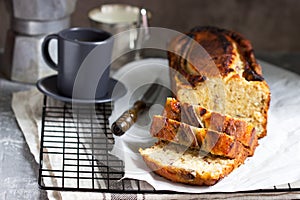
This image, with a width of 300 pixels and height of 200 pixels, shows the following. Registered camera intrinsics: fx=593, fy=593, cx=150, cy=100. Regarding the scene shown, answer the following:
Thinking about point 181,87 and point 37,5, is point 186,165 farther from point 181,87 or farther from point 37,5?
point 37,5

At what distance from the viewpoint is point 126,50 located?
2295 millimetres

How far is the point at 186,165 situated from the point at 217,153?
93 millimetres

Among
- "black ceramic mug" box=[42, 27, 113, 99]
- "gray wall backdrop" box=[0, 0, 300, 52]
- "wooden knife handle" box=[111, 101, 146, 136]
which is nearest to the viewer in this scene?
"wooden knife handle" box=[111, 101, 146, 136]

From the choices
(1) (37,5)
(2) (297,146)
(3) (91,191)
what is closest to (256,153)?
(2) (297,146)

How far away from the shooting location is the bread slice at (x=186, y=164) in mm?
1491

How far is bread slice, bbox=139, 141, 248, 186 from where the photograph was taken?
149cm

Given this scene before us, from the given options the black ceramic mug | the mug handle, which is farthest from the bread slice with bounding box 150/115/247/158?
the mug handle

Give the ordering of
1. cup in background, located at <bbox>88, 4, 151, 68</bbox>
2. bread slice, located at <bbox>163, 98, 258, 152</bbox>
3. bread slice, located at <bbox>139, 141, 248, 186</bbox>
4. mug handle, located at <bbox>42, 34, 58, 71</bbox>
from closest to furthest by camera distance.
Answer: bread slice, located at <bbox>139, 141, 248, 186</bbox>
bread slice, located at <bbox>163, 98, 258, 152</bbox>
mug handle, located at <bbox>42, 34, 58, 71</bbox>
cup in background, located at <bbox>88, 4, 151, 68</bbox>

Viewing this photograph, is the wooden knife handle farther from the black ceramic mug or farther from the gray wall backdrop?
the gray wall backdrop

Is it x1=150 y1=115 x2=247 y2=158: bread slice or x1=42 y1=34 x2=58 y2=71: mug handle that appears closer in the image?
x1=150 y1=115 x2=247 y2=158: bread slice

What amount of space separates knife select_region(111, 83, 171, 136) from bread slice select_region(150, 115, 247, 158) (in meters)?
0.14

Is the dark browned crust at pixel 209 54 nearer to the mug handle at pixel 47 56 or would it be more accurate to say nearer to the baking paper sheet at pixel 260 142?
the baking paper sheet at pixel 260 142

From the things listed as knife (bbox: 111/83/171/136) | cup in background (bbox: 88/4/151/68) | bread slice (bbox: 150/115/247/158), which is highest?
bread slice (bbox: 150/115/247/158)

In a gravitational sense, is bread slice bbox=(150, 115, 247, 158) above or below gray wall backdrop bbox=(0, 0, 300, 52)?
above
